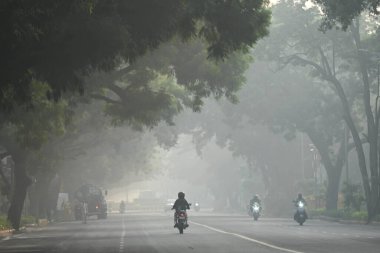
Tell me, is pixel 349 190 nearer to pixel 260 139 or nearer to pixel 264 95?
pixel 264 95

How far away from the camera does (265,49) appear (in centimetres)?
6644

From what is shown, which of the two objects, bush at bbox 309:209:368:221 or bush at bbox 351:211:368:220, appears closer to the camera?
bush at bbox 351:211:368:220

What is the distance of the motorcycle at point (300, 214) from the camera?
52.2m

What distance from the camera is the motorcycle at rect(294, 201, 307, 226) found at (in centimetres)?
5222

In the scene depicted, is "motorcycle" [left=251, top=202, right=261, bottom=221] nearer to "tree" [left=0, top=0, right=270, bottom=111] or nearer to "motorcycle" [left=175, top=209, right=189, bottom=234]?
"motorcycle" [left=175, top=209, right=189, bottom=234]

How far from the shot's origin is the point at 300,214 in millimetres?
52562

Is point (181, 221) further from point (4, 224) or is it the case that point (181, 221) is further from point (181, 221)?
point (4, 224)

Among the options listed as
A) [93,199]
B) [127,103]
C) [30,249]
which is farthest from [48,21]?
[93,199]

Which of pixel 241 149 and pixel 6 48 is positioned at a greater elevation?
pixel 241 149

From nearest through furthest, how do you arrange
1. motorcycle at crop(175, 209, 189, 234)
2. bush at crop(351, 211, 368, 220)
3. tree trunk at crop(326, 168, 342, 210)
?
motorcycle at crop(175, 209, 189, 234) < bush at crop(351, 211, 368, 220) < tree trunk at crop(326, 168, 342, 210)

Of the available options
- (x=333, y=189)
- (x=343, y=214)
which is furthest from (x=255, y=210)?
(x=333, y=189)

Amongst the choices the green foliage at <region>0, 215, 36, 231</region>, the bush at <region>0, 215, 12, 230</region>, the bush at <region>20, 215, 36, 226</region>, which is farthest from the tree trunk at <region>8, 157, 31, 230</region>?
the bush at <region>20, 215, 36, 226</region>

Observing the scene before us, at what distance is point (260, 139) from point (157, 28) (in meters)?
67.3

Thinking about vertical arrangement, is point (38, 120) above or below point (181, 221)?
above
